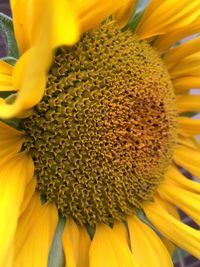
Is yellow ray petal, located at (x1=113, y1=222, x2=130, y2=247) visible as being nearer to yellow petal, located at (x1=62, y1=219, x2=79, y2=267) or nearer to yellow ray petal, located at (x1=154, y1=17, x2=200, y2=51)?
yellow petal, located at (x1=62, y1=219, x2=79, y2=267)

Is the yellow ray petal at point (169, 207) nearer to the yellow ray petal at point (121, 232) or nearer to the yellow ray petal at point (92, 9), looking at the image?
the yellow ray petal at point (121, 232)

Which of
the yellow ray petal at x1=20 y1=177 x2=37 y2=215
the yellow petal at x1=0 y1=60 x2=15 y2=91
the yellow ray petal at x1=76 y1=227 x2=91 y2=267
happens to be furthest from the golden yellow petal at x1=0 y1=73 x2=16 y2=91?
the yellow ray petal at x1=76 y1=227 x2=91 y2=267

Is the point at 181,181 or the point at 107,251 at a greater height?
the point at 181,181

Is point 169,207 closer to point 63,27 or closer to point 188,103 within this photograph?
point 188,103

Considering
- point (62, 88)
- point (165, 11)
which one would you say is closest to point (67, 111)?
point (62, 88)

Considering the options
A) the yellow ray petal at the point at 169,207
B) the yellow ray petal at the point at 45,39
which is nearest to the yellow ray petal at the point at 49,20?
the yellow ray petal at the point at 45,39

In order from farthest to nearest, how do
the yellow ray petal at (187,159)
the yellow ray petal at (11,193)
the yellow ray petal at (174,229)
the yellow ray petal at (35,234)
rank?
the yellow ray petal at (187,159) → the yellow ray petal at (174,229) → the yellow ray petal at (35,234) → the yellow ray petal at (11,193)

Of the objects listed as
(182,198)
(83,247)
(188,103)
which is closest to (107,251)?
(83,247)
